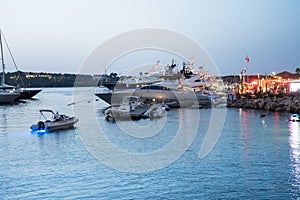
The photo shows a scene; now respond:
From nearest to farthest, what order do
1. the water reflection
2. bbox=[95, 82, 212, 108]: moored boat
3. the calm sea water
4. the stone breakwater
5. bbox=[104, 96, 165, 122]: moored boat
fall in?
1. the calm sea water
2. the water reflection
3. bbox=[104, 96, 165, 122]: moored boat
4. the stone breakwater
5. bbox=[95, 82, 212, 108]: moored boat

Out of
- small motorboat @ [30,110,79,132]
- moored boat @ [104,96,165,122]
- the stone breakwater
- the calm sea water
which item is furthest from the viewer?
the stone breakwater

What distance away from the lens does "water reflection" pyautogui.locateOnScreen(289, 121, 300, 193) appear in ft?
32.9

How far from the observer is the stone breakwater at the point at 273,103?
31.8 meters

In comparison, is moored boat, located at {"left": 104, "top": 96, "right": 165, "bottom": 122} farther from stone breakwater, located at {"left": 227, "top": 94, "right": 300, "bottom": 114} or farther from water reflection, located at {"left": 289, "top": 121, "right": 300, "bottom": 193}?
stone breakwater, located at {"left": 227, "top": 94, "right": 300, "bottom": 114}

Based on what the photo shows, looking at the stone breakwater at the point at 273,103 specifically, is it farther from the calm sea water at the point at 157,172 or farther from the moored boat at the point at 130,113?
the calm sea water at the point at 157,172

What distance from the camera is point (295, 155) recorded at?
Result: 13.5 metres

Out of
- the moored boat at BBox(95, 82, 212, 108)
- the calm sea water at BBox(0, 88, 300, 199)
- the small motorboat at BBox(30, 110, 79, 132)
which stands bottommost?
the calm sea water at BBox(0, 88, 300, 199)

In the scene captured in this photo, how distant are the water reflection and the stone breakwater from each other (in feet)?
34.7

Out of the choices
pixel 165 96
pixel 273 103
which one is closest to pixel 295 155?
pixel 273 103

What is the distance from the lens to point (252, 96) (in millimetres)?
42500

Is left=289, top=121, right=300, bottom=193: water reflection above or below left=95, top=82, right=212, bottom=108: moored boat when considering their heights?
below

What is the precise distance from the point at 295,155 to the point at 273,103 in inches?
866

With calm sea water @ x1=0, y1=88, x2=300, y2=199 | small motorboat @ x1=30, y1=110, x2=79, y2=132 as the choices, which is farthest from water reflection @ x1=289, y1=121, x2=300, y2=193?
small motorboat @ x1=30, y1=110, x2=79, y2=132

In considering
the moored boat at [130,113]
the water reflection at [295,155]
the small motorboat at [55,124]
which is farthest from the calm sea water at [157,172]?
the moored boat at [130,113]
